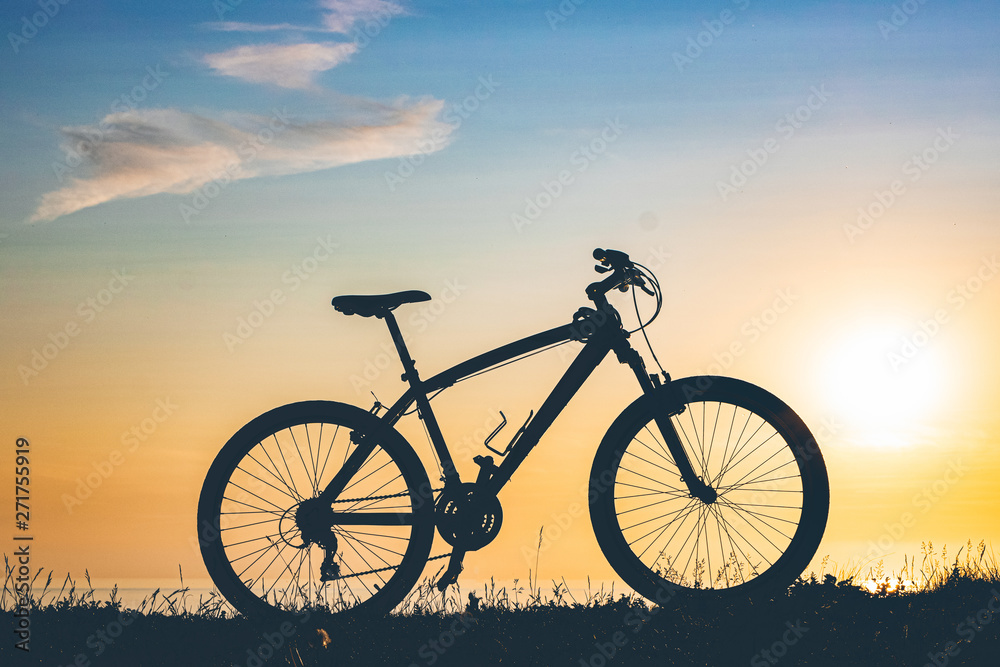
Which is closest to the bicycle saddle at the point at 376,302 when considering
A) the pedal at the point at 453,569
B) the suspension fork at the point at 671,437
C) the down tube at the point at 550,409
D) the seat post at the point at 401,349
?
the seat post at the point at 401,349

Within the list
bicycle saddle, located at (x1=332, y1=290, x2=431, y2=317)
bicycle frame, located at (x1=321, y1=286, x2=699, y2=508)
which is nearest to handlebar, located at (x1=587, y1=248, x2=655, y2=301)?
bicycle frame, located at (x1=321, y1=286, x2=699, y2=508)

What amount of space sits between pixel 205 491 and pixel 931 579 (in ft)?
16.1

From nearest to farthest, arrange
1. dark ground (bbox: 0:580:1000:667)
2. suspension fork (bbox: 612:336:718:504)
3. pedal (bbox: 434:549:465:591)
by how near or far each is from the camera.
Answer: dark ground (bbox: 0:580:1000:667) < suspension fork (bbox: 612:336:718:504) < pedal (bbox: 434:549:465:591)

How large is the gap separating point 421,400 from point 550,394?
31.8 inches

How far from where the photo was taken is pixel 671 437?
5355mm

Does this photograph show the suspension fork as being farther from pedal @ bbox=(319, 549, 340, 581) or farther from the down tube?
pedal @ bbox=(319, 549, 340, 581)

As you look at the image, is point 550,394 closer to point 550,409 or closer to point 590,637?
point 550,409

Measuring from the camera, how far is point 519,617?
521 centimetres

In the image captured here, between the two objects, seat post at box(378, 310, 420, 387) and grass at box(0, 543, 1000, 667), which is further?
seat post at box(378, 310, 420, 387)

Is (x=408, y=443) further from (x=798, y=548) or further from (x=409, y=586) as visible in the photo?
(x=798, y=548)

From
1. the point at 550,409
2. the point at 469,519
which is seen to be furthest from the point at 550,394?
the point at 469,519

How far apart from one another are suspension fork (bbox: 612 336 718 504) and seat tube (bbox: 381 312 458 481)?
4.03ft

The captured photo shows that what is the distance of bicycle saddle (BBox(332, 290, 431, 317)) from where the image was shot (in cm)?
552

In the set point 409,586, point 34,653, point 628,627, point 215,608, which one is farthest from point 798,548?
point 34,653
